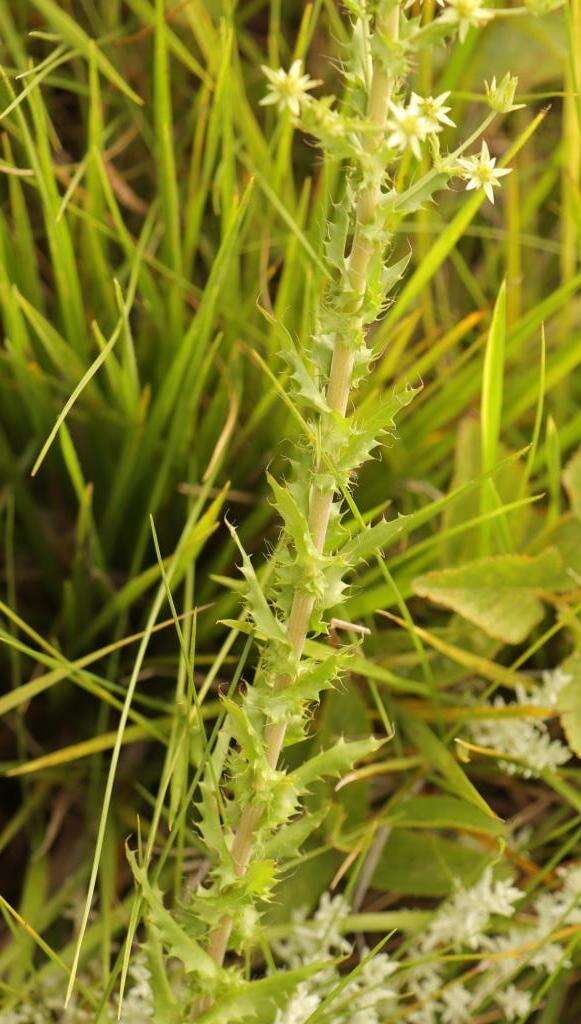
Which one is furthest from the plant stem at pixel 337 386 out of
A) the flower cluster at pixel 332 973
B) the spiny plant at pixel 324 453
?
the flower cluster at pixel 332 973

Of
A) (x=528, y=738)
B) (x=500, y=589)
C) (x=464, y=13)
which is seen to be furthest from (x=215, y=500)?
(x=464, y=13)

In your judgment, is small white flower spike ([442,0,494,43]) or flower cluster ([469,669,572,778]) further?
flower cluster ([469,669,572,778])

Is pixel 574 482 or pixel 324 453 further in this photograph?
pixel 574 482

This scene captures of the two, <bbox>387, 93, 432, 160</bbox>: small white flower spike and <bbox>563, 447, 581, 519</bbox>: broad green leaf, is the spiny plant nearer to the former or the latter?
<bbox>387, 93, 432, 160</bbox>: small white flower spike

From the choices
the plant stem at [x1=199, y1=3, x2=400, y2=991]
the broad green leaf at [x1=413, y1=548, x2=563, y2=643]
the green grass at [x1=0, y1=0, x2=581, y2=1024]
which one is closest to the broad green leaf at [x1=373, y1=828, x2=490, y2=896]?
the green grass at [x1=0, y1=0, x2=581, y2=1024]

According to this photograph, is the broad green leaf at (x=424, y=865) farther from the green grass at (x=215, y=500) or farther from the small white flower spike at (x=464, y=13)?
the small white flower spike at (x=464, y=13)

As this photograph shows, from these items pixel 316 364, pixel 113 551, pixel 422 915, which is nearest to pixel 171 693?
pixel 113 551

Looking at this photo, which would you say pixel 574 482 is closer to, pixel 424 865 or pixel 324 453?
pixel 424 865
